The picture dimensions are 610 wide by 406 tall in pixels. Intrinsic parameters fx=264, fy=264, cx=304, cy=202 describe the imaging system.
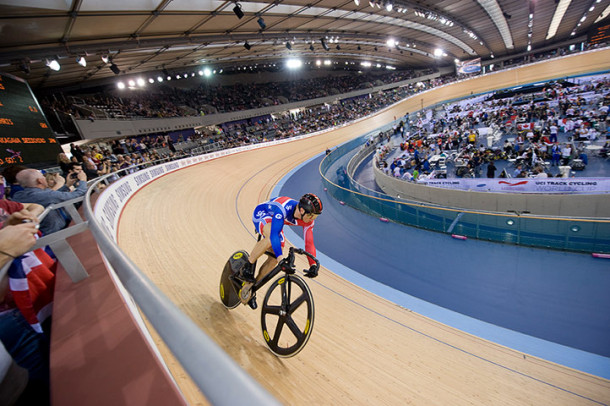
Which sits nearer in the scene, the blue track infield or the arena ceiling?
the blue track infield

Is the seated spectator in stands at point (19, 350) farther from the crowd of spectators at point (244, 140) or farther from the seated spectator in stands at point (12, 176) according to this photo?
the seated spectator in stands at point (12, 176)

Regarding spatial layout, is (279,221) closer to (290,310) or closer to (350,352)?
(290,310)

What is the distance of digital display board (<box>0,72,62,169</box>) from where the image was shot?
7.43 m

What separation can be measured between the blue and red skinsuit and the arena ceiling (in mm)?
9088

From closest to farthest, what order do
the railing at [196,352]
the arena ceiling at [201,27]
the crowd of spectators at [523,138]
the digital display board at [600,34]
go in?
1. the railing at [196,352]
2. the arena ceiling at [201,27]
3. the crowd of spectators at [523,138]
4. the digital display board at [600,34]

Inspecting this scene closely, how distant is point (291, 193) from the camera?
11.3 metres

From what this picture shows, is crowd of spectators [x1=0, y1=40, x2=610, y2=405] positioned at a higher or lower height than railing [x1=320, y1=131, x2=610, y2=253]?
higher

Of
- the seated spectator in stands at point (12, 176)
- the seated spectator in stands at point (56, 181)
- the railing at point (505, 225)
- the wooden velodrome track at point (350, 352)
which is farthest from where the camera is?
the railing at point (505, 225)

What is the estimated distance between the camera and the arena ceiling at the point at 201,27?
27.3 ft

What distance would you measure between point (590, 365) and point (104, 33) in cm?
1561

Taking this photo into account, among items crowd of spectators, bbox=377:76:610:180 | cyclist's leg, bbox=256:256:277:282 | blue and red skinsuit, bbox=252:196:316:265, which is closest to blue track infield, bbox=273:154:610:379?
cyclist's leg, bbox=256:256:277:282

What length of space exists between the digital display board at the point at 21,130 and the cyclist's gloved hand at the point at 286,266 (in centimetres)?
929

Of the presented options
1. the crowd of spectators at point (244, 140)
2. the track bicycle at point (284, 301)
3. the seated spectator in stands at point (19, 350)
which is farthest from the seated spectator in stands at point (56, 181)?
the seated spectator in stands at point (19, 350)

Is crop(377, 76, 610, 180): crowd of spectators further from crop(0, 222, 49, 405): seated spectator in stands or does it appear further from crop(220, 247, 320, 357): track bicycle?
crop(0, 222, 49, 405): seated spectator in stands
